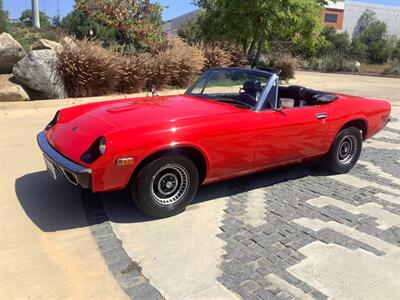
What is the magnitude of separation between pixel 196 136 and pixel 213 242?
0.96 m

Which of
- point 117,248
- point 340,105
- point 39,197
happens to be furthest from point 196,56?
point 117,248

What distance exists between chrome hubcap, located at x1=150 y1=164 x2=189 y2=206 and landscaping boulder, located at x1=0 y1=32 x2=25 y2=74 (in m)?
8.96

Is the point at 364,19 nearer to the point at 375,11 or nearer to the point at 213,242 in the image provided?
the point at 375,11

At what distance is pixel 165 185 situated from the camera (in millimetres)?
3965

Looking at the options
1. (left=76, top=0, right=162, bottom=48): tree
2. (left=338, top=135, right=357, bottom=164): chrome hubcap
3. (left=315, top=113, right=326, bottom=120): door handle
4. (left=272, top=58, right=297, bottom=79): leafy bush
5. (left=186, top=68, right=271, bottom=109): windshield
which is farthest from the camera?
(left=272, top=58, right=297, bottom=79): leafy bush

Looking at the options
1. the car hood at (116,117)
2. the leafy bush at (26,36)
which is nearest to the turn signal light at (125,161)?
the car hood at (116,117)

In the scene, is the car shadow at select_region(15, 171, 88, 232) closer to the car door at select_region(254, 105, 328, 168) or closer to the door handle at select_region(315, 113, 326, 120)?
the car door at select_region(254, 105, 328, 168)

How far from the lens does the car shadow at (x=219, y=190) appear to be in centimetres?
411

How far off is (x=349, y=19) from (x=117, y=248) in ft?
261

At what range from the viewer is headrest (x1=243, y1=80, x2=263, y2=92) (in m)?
4.64

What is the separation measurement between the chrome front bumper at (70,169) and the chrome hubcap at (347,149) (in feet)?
10.8

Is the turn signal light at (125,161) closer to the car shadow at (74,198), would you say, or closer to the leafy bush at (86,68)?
the car shadow at (74,198)

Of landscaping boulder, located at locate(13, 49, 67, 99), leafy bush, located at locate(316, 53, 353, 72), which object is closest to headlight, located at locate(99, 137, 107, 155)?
landscaping boulder, located at locate(13, 49, 67, 99)

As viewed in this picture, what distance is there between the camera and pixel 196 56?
1370 cm
